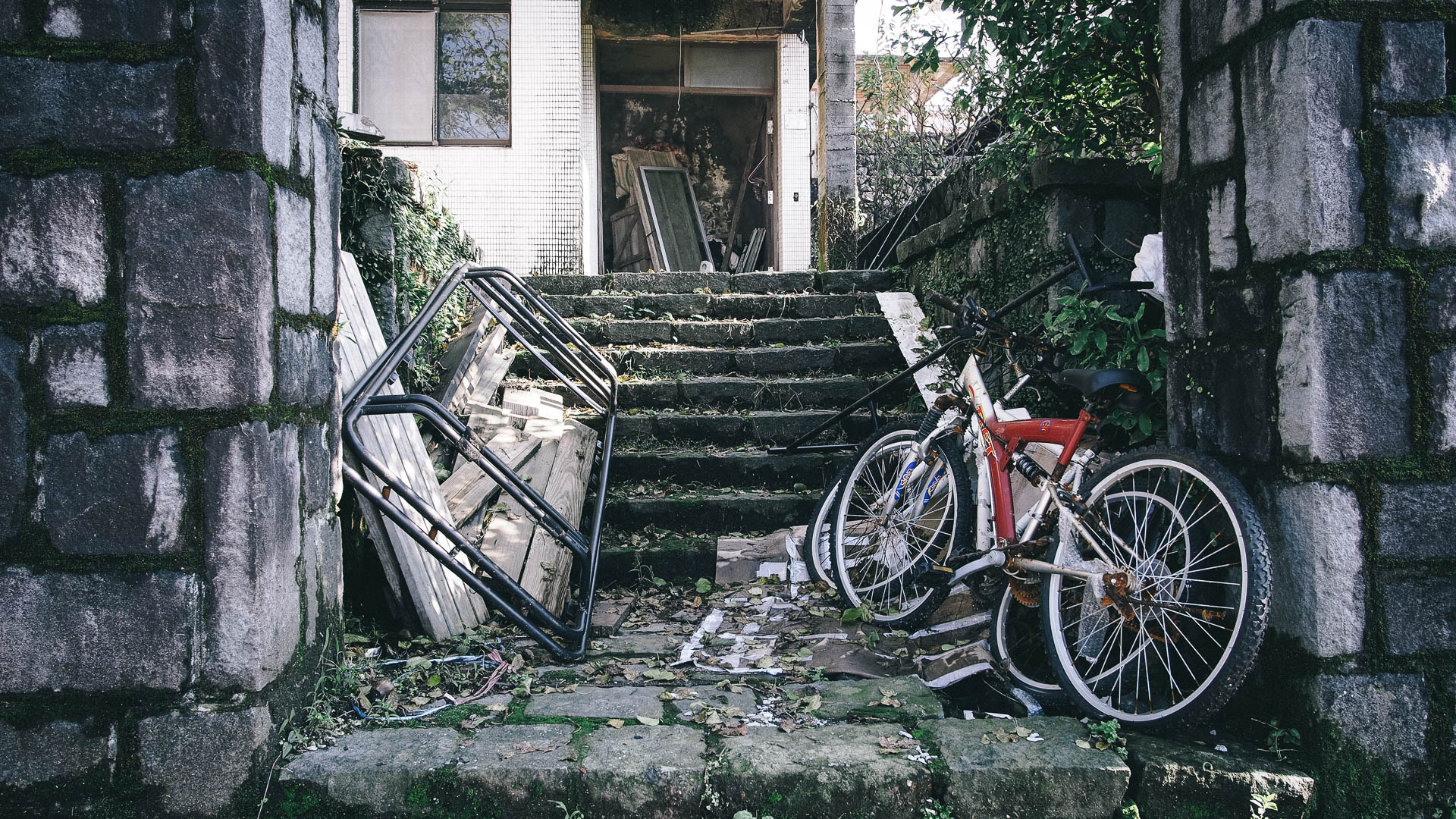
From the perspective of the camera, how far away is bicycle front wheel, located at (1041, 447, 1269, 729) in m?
1.99

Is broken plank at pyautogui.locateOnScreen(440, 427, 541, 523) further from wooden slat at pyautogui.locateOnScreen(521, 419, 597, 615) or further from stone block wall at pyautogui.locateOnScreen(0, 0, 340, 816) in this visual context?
stone block wall at pyautogui.locateOnScreen(0, 0, 340, 816)

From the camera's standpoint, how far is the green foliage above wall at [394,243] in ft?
13.3

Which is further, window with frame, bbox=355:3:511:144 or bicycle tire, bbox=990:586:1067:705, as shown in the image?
window with frame, bbox=355:3:511:144

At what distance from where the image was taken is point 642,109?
11297 millimetres

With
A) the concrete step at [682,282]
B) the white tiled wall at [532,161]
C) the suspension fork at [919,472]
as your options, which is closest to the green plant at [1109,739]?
the suspension fork at [919,472]

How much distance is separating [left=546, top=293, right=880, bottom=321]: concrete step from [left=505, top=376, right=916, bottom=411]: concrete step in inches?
39.6

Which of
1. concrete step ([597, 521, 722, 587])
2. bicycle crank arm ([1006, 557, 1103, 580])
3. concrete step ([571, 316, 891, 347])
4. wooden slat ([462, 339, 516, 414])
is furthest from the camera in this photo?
concrete step ([571, 316, 891, 347])

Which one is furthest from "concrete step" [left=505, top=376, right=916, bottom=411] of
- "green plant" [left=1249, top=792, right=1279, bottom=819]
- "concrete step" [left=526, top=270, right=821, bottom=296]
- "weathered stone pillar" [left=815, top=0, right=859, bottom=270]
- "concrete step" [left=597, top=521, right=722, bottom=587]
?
"weathered stone pillar" [left=815, top=0, right=859, bottom=270]

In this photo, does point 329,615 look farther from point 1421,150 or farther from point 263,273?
point 1421,150

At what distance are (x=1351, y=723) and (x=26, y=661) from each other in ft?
10.4

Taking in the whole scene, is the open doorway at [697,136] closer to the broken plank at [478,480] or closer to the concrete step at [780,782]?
the broken plank at [478,480]

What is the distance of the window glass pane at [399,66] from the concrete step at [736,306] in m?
3.60

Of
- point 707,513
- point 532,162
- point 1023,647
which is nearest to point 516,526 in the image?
point 707,513

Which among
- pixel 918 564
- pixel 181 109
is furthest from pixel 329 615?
pixel 918 564
